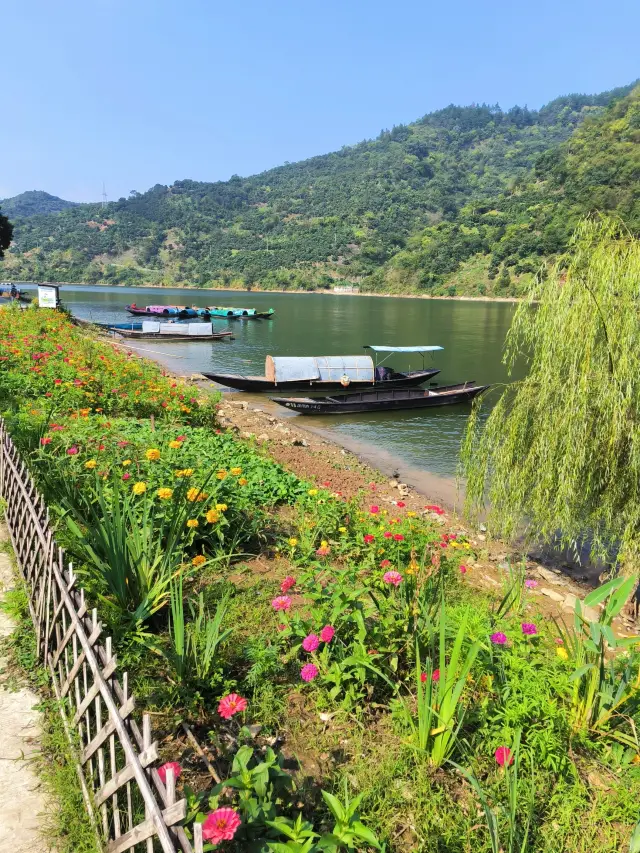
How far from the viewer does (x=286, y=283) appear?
147 meters

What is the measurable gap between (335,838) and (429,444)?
16.3m

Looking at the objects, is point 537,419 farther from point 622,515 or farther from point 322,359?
point 322,359

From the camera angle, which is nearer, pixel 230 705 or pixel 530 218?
pixel 230 705

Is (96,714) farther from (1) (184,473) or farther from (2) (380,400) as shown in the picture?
(2) (380,400)

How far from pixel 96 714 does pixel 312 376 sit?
828 inches

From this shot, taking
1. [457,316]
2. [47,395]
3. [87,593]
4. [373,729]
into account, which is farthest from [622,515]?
[457,316]

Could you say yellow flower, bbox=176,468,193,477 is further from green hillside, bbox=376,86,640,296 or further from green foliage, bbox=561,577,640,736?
green hillside, bbox=376,86,640,296

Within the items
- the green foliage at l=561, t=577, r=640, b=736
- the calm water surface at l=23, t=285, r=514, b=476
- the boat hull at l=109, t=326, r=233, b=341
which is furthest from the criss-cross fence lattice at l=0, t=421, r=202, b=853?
the boat hull at l=109, t=326, r=233, b=341

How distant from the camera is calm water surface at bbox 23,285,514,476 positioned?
18.3m

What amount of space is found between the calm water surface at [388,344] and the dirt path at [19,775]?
525 inches

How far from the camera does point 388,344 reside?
4234 cm

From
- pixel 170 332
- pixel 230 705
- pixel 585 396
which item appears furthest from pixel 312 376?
pixel 170 332

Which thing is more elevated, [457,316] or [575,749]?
[457,316]

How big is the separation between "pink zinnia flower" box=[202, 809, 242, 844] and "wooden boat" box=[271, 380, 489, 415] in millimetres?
18255
